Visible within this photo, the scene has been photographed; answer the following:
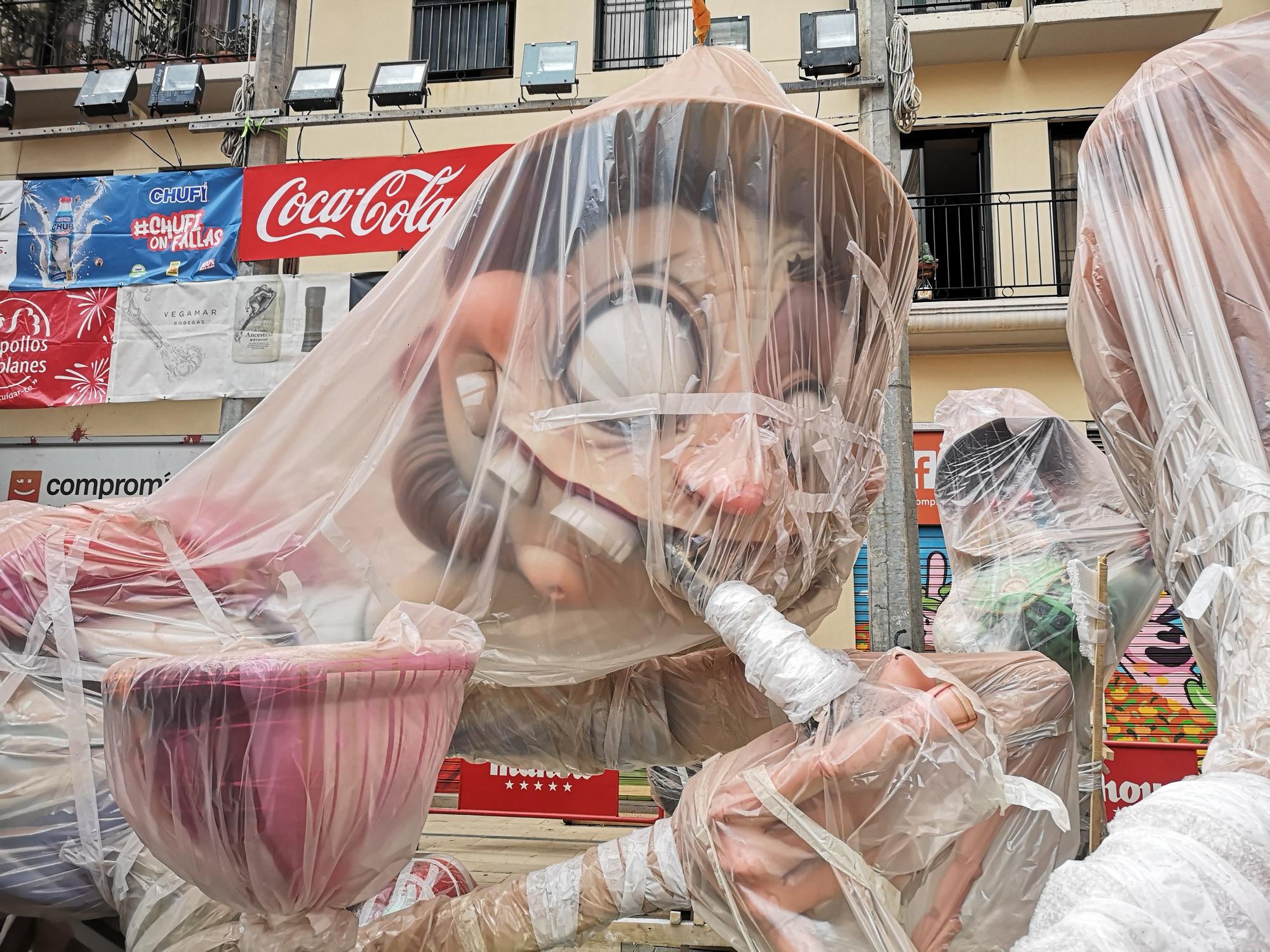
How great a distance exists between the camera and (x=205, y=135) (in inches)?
385

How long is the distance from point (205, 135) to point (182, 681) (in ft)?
32.1

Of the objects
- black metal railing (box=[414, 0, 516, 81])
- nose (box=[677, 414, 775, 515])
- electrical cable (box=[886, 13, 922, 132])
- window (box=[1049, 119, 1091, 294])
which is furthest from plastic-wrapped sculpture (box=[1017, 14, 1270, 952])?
black metal railing (box=[414, 0, 516, 81])

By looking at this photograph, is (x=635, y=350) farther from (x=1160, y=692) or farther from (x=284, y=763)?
(x=1160, y=692)

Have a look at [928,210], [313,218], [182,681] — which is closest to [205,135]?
[313,218]

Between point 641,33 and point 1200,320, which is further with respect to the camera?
point 641,33

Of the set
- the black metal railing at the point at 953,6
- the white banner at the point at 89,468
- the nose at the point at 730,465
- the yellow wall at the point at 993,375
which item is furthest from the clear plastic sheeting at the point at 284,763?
the black metal railing at the point at 953,6

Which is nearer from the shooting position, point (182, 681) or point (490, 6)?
point (182, 681)

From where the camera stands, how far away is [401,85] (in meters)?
6.23

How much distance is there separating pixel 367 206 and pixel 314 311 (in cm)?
93

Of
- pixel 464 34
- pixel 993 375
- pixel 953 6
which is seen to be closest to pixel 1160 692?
pixel 993 375

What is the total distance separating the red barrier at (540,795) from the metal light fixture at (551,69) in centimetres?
438

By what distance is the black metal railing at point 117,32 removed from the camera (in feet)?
33.3

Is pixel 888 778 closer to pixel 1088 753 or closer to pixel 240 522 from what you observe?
pixel 240 522

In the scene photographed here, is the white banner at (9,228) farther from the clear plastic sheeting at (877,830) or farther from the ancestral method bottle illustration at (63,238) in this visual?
the clear plastic sheeting at (877,830)
